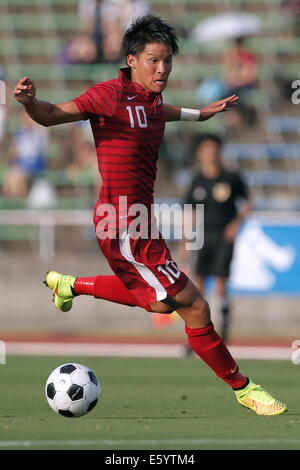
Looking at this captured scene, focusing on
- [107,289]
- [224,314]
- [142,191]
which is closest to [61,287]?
[107,289]

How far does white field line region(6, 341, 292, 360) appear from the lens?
13.0 m

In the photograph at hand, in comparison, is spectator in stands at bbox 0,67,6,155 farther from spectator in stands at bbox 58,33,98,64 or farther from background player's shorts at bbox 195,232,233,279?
background player's shorts at bbox 195,232,233,279

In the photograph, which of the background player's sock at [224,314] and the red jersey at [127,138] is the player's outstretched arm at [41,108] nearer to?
the red jersey at [127,138]

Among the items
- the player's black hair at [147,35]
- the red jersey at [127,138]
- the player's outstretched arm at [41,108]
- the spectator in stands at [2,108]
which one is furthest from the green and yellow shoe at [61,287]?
the spectator in stands at [2,108]

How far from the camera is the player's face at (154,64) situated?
284 inches

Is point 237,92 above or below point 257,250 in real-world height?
above

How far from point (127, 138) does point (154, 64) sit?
1.70 feet

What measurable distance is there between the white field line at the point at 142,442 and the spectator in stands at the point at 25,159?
39.0 feet

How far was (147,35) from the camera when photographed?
286 inches

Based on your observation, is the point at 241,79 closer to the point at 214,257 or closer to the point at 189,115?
the point at 214,257

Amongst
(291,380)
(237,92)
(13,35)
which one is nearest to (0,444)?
(291,380)

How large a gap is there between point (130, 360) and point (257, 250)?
419 cm

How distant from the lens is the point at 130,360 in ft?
40.6

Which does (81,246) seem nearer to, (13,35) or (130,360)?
(130,360)
